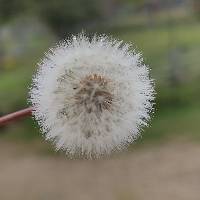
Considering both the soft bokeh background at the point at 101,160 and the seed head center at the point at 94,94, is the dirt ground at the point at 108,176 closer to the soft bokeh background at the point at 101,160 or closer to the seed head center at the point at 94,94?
the soft bokeh background at the point at 101,160

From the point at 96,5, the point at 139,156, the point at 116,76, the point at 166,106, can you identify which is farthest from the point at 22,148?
the point at 116,76

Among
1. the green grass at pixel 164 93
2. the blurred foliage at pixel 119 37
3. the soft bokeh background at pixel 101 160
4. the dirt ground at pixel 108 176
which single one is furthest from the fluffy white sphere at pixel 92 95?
the green grass at pixel 164 93

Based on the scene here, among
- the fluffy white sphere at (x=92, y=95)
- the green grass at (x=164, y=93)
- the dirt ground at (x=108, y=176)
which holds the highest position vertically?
the green grass at (x=164, y=93)

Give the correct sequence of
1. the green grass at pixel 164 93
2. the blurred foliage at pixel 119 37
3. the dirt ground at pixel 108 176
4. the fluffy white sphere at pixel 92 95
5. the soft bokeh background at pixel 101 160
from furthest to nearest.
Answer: the blurred foliage at pixel 119 37
the green grass at pixel 164 93
the soft bokeh background at pixel 101 160
the dirt ground at pixel 108 176
the fluffy white sphere at pixel 92 95

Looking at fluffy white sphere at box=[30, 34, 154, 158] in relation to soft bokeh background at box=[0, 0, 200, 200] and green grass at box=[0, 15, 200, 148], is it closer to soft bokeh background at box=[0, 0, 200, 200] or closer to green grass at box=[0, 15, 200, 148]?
soft bokeh background at box=[0, 0, 200, 200]

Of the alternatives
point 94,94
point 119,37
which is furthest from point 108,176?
point 94,94

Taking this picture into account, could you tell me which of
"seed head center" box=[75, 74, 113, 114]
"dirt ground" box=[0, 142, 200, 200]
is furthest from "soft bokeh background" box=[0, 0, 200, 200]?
"seed head center" box=[75, 74, 113, 114]

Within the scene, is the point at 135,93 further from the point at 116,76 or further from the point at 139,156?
the point at 139,156
